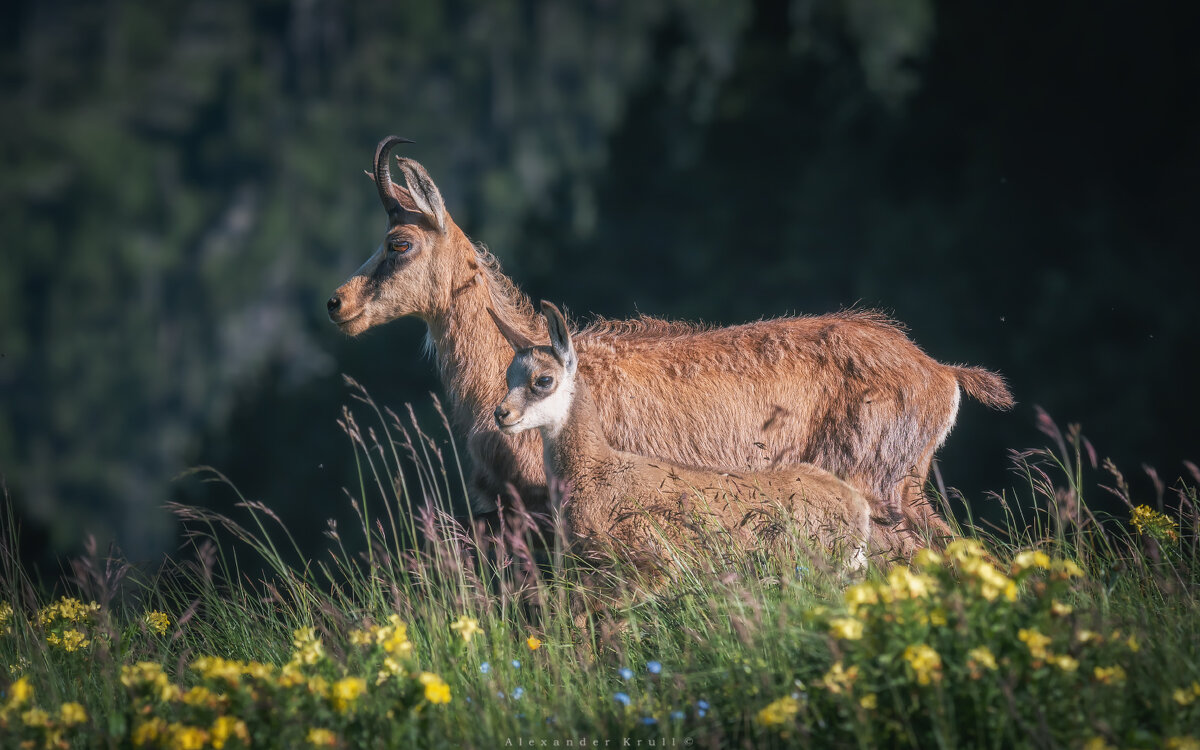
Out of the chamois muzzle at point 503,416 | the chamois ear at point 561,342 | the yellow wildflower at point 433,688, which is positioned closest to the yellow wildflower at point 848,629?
the yellow wildflower at point 433,688

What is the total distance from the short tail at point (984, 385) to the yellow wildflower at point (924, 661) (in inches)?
157

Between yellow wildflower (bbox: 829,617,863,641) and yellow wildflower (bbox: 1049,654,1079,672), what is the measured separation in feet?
1.62

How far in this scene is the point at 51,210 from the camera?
279 ft

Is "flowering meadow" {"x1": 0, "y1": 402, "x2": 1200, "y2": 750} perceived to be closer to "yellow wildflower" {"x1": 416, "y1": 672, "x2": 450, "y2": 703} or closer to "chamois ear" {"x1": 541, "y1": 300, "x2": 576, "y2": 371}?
"yellow wildflower" {"x1": 416, "y1": 672, "x2": 450, "y2": 703}

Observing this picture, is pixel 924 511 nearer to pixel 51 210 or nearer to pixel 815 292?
pixel 815 292

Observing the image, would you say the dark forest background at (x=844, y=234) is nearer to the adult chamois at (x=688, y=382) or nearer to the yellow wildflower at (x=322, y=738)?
the adult chamois at (x=688, y=382)

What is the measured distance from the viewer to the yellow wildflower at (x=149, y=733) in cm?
290

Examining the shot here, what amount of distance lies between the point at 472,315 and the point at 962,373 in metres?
3.02

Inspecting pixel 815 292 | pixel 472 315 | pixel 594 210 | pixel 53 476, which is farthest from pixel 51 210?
pixel 472 315

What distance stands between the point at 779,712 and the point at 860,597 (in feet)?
1.22

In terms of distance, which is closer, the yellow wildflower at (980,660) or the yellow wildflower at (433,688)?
the yellow wildflower at (980,660)

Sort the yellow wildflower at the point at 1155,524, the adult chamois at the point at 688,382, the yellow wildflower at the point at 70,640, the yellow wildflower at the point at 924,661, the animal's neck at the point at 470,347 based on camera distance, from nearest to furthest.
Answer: the yellow wildflower at the point at 924,661 < the yellow wildflower at the point at 70,640 < the yellow wildflower at the point at 1155,524 < the adult chamois at the point at 688,382 < the animal's neck at the point at 470,347

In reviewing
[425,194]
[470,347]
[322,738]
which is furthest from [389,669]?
[425,194]

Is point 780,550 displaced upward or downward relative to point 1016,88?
downward
